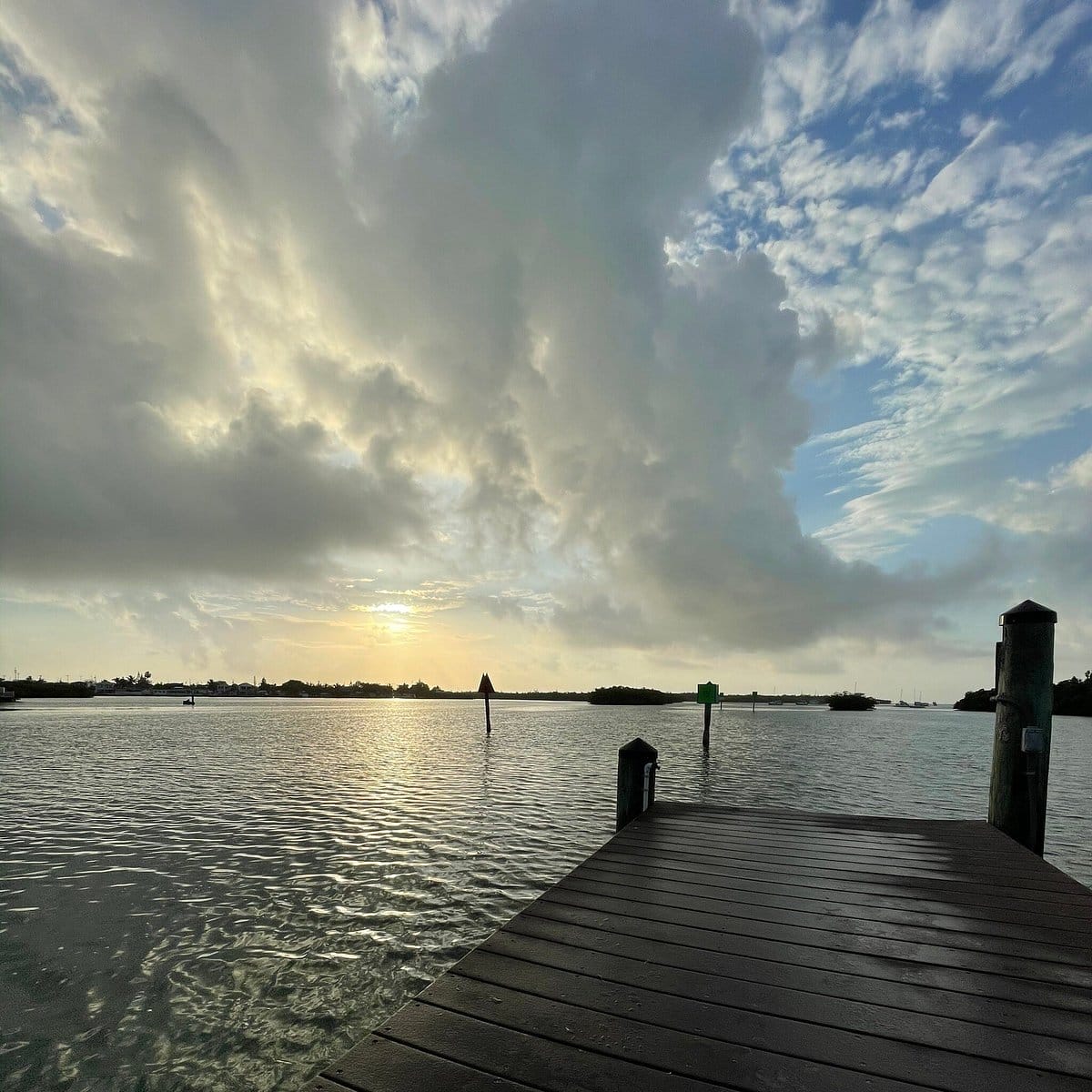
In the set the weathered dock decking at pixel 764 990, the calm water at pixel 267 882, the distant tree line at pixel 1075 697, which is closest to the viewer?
the weathered dock decking at pixel 764 990

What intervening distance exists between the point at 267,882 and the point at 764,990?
26.8ft

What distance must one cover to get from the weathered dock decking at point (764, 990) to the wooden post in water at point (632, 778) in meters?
2.66

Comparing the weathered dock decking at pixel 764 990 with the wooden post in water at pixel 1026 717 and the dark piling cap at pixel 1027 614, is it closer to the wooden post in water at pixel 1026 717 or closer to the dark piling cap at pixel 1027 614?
the wooden post in water at pixel 1026 717

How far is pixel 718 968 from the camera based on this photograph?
4148mm

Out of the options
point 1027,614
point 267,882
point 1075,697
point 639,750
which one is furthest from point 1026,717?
point 1075,697

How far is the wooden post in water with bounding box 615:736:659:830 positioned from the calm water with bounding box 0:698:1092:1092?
57.4 inches

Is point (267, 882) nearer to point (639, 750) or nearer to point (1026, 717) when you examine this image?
point (639, 750)

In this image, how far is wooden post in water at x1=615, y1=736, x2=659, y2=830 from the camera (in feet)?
30.6

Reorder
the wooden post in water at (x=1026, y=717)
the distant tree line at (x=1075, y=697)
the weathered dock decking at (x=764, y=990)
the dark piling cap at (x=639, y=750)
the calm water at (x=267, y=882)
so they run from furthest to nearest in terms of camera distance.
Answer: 1. the distant tree line at (x=1075, y=697)
2. the dark piling cap at (x=639, y=750)
3. the wooden post in water at (x=1026, y=717)
4. the calm water at (x=267, y=882)
5. the weathered dock decking at (x=764, y=990)

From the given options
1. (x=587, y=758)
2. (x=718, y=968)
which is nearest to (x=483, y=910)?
(x=718, y=968)

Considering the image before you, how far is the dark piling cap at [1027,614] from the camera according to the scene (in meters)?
7.69

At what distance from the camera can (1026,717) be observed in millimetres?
7711

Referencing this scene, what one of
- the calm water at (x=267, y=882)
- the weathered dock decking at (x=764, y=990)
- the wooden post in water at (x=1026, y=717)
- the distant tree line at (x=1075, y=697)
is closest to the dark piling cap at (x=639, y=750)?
the calm water at (x=267, y=882)

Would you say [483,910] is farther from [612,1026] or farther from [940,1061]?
[940,1061]
